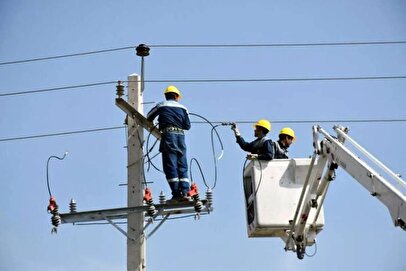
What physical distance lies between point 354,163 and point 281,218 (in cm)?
165

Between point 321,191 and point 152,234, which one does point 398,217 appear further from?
point 152,234

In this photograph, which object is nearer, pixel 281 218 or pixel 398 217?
pixel 398 217

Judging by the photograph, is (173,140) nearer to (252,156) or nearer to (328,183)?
(252,156)

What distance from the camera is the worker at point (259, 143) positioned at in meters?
14.6

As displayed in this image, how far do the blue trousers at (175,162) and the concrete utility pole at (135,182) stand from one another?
382 mm

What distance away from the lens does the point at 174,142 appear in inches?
585

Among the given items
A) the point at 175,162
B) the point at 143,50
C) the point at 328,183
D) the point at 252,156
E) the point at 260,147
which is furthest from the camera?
the point at 143,50

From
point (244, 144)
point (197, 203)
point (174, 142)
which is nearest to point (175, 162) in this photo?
point (174, 142)

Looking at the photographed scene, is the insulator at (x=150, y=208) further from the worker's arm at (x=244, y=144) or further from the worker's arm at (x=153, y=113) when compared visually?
the worker's arm at (x=244, y=144)

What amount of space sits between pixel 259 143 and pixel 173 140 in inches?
43.1

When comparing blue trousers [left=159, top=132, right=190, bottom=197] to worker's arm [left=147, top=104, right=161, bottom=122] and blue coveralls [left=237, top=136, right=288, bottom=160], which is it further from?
blue coveralls [left=237, top=136, right=288, bottom=160]

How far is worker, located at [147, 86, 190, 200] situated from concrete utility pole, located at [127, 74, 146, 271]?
0.88 feet

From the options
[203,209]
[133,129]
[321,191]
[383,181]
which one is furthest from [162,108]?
[383,181]

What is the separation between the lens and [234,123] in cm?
A: 1506
